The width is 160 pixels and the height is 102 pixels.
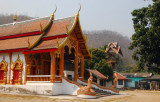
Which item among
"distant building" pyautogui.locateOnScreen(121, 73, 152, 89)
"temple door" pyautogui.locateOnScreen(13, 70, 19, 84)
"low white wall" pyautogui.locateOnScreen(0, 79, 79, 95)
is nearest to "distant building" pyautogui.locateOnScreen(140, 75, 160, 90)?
"distant building" pyautogui.locateOnScreen(121, 73, 152, 89)

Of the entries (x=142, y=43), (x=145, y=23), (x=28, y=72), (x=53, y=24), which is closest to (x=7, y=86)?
(x=28, y=72)

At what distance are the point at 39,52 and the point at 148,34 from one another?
28.0 ft

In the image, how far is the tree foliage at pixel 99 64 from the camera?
32062 millimetres

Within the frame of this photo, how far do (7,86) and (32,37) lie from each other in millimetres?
4723

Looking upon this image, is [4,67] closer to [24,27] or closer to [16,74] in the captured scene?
[16,74]

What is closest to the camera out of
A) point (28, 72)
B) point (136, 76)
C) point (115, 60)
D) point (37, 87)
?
point (37, 87)

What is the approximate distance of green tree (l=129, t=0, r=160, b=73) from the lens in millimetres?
14336

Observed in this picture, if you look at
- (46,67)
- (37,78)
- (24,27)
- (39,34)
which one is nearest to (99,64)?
(46,67)

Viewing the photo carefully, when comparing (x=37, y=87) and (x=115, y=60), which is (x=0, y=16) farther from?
(x=37, y=87)

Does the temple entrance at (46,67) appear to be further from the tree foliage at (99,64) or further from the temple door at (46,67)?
the tree foliage at (99,64)

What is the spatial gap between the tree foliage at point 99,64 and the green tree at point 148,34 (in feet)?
52.0

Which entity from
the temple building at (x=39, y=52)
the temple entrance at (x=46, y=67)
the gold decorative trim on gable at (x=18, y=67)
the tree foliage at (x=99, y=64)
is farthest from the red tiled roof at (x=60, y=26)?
the tree foliage at (x=99, y=64)

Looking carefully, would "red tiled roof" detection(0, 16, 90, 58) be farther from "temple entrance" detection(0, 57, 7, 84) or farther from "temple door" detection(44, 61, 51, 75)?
"temple door" detection(44, 61, 51, 75)

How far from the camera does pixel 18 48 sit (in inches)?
622
